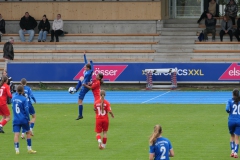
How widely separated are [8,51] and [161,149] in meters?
25.7

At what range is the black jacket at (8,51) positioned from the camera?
36.1 meters

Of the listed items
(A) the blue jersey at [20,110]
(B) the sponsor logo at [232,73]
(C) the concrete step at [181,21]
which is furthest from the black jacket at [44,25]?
(A) the blue jersey at [20,110]

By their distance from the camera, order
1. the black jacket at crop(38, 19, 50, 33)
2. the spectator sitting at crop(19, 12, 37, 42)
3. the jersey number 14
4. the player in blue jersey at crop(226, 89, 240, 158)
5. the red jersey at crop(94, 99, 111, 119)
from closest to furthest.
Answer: the player in blue jersey at crop(226, 89, 240, 158), the jersey number 14, the red jersey at crop(94, 99, 111, 119), the black jacket at crop(38, 19, 50, 33), the spectator sitting at crop(19, 12, 37, 42)

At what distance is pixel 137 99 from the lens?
1230 inches

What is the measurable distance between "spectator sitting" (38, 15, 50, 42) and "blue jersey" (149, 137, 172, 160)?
94.1 feet

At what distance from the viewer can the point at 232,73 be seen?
113ft

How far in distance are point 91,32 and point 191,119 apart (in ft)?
60.8

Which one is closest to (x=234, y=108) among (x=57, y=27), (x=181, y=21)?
(x=57, y=27)

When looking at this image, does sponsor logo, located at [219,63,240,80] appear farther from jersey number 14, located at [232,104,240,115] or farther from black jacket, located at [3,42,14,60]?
jersey number 14, located at [232,104,240,115]

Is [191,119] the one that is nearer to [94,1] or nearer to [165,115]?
[165,115]

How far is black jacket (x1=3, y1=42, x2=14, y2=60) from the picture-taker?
36.1 metres

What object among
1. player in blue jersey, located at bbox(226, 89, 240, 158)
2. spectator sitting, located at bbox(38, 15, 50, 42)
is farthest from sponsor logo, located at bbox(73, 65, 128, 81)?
player in blue jersey, located at bbox(226, 89, 240, 158)

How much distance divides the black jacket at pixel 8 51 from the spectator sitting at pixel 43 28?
356 centimetres

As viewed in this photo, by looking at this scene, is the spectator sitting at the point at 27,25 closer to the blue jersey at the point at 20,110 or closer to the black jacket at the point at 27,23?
the black jacket at the point at 27,23
